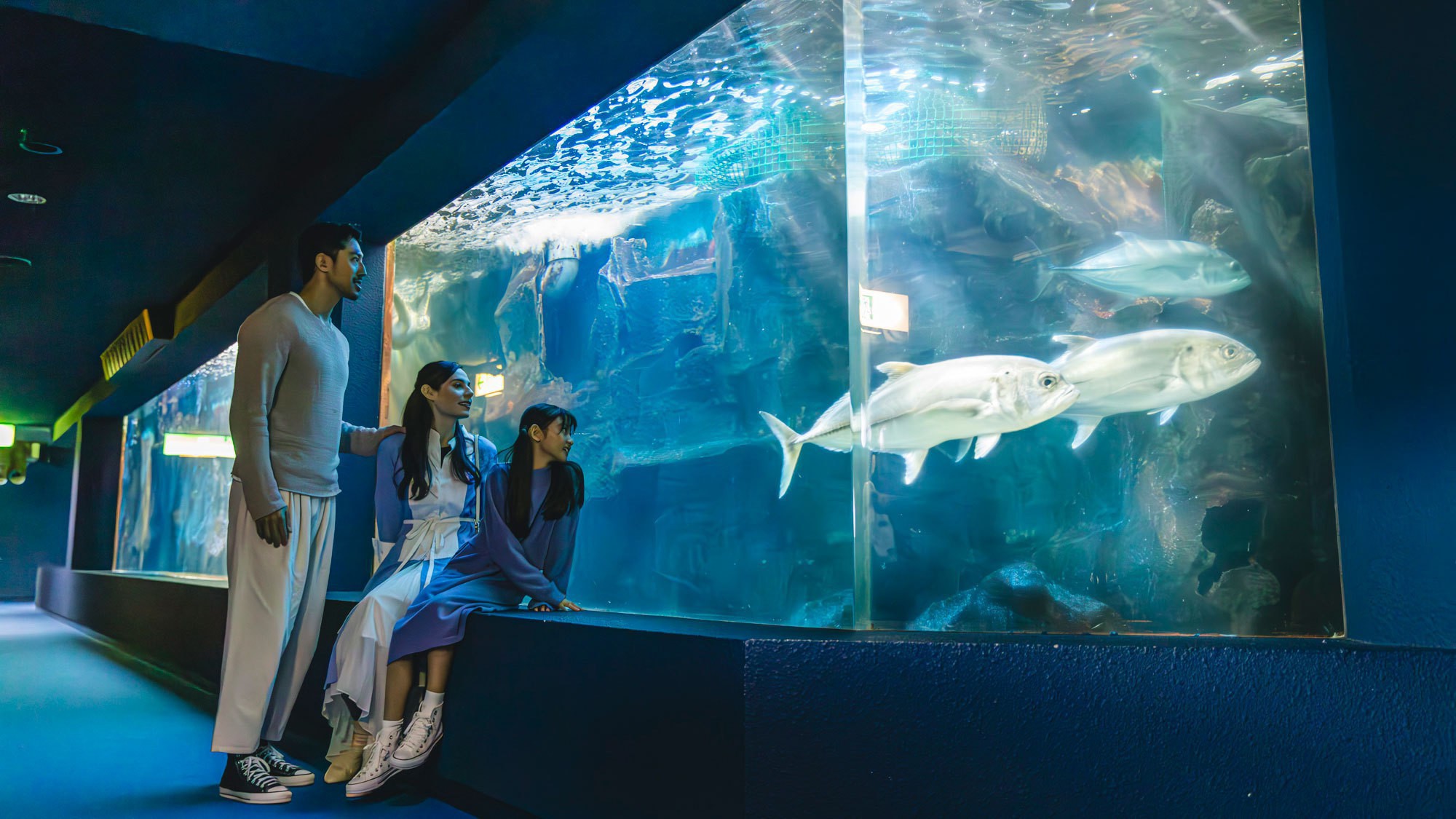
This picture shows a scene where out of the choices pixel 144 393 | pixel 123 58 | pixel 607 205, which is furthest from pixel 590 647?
pixel 144 393

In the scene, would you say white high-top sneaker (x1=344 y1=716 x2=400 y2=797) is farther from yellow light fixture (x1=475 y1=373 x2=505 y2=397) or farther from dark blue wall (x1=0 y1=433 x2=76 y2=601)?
dark blue wall (x1=0 y1=433 x2=76 y2=601)

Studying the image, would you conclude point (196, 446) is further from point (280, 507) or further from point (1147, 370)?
point (1147, 370)

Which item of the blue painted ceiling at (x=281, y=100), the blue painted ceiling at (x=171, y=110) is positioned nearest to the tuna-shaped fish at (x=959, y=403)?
the blue painted ceiling at (x=281, y=100)

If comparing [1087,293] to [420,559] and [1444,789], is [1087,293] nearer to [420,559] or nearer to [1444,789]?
[1444,789]

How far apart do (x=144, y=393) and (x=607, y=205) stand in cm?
854

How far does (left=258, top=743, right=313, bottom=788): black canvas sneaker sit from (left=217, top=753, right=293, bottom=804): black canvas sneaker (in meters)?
0.04

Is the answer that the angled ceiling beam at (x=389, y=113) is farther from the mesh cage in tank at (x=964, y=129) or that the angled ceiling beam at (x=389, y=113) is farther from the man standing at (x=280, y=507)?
the mesh cage in tank at (x=964, y=129)

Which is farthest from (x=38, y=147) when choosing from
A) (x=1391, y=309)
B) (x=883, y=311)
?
(x=1391, y=309)

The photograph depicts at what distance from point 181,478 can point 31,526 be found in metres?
9.62

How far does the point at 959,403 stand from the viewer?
2369mm

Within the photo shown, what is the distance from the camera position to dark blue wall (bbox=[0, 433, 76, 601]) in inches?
657

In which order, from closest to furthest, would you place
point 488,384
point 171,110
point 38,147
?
1. point 171,110
2. point 38,147
3. point 488,384

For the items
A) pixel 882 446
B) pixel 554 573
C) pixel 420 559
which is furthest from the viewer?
pixel 420 559

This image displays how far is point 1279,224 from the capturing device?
83.7 inches
